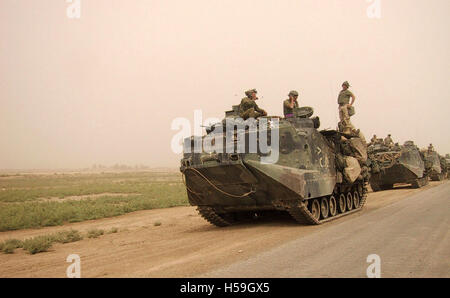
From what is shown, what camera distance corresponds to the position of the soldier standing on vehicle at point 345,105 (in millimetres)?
12906

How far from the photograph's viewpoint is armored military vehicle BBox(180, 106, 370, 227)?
902 centimetres

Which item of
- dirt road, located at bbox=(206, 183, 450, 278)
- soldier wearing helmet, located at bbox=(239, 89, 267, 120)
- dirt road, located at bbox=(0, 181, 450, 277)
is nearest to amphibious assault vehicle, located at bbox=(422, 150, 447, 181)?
dirt road, located at bbox=(0, 181, 450, 277)

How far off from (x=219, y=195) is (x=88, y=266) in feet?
13.2

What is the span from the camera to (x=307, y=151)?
10266 millimetres

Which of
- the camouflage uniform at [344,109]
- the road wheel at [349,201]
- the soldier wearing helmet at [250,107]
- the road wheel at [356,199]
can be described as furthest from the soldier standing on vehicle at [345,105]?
the soldier wearing helmet at [250,107]

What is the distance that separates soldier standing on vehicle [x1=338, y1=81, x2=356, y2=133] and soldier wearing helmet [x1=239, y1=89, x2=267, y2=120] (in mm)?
3641

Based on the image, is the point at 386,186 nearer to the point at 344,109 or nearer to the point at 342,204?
the point at 342,204

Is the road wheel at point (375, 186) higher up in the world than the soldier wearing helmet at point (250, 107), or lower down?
lower down

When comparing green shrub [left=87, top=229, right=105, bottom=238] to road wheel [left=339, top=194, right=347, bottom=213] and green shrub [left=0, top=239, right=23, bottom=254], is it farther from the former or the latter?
road wheel [left=339, top=194, right=347, bottom=213]

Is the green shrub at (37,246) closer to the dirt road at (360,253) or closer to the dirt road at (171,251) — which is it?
the dirt road at (171,251)

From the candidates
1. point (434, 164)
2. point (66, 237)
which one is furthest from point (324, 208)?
point (434, 164)

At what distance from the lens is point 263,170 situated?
8820 mm
